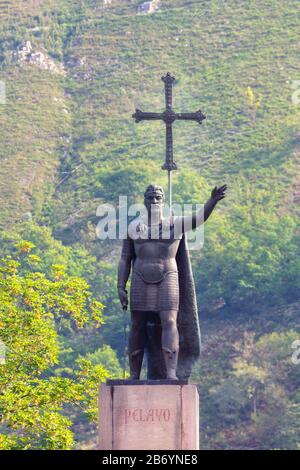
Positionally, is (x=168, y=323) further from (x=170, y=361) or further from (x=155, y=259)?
(x=155, y=259)

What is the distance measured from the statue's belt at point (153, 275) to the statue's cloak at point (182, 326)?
51 cm

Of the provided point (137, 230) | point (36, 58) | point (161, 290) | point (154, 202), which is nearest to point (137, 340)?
point (161, 290)

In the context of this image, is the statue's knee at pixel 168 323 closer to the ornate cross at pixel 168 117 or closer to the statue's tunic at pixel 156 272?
the statue's tunic at pixel 156 272

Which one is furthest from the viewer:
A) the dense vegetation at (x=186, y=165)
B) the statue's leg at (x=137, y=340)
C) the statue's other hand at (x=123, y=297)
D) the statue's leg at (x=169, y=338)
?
the dense vegetation at (x=186, y=165)

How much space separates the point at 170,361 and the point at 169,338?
0.36 meters

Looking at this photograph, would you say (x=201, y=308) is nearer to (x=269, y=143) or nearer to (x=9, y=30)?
(x=269, y=143)

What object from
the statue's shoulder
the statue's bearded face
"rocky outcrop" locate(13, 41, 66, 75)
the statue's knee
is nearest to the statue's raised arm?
the statue's bearded face

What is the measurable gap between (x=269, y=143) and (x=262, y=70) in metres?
13.1

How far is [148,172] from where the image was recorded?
130 metres

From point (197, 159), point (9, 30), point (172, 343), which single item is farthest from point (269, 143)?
point (172, 343)

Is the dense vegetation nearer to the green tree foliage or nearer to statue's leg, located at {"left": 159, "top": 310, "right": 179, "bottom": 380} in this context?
the green tree foliage

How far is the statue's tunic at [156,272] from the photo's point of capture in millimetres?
33938

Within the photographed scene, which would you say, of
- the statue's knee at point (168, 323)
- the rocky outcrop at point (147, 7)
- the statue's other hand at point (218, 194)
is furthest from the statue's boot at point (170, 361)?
the rocky outcrop at point (147, 7)

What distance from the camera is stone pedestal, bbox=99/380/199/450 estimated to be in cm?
3262
